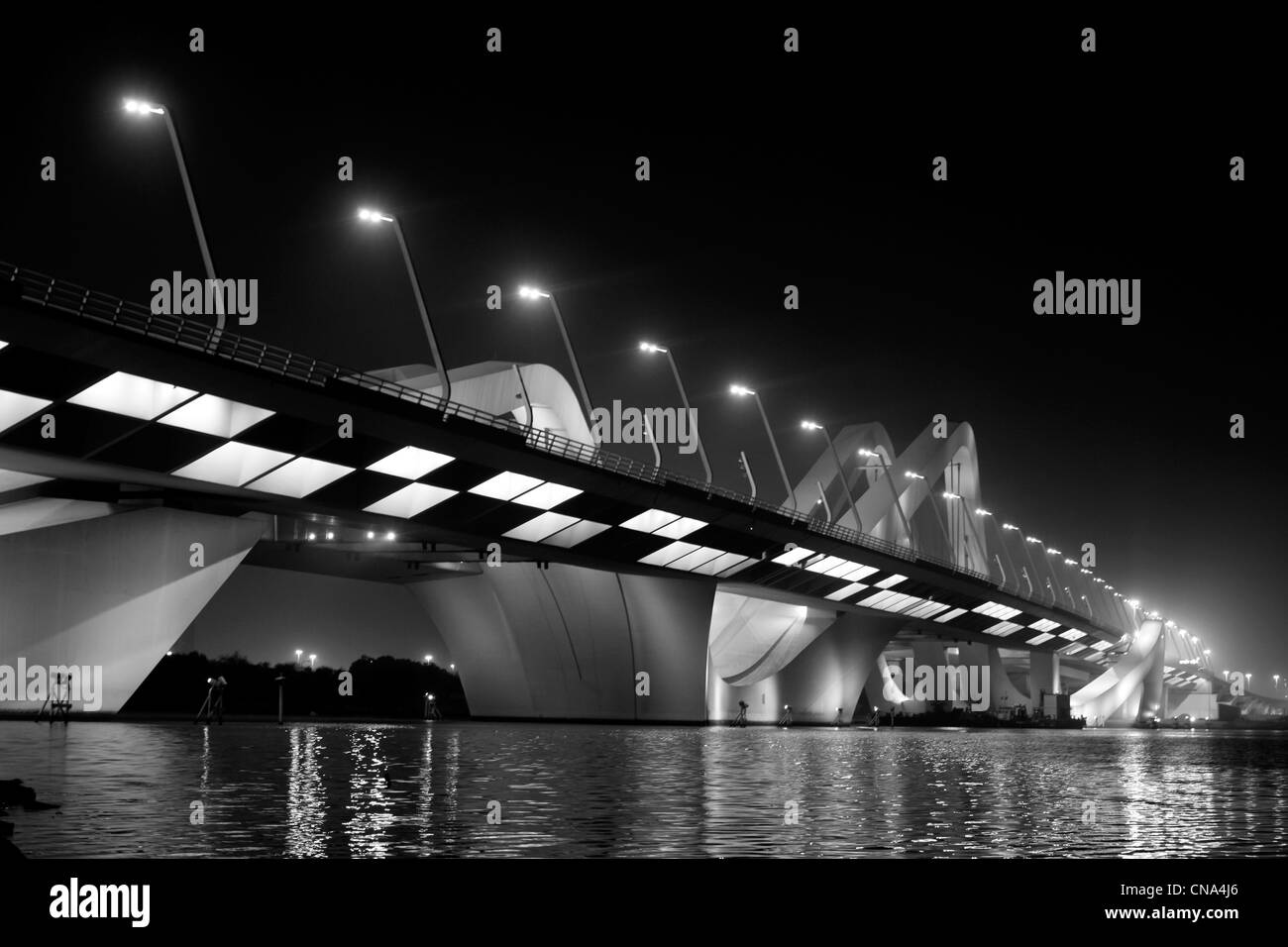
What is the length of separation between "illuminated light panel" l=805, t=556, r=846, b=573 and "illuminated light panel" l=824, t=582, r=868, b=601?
4.92 metres

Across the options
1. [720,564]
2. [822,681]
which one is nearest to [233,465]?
[720,564]

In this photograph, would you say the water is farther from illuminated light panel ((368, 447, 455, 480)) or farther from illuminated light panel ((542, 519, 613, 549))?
illuminated light panel ((542, 519, 613, 549))

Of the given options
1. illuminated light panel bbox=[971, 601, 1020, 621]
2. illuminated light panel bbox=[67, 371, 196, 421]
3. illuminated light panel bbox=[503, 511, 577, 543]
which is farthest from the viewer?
illuminated light panel bbox=[971, 601, 1020, 621]

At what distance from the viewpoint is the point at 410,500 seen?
→ 1794 inches

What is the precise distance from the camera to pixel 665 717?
67.3m

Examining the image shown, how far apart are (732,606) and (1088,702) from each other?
153 feet

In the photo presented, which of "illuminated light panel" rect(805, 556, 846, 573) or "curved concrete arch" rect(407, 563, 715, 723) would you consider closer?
"curved concrete arch" rect(407, 563, 715, 723)

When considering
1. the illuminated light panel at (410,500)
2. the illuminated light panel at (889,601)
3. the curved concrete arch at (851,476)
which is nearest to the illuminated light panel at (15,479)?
the illuminated light panel at (410,500)

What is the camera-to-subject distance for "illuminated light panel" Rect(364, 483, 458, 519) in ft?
Result: 147

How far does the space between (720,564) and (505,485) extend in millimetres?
18967

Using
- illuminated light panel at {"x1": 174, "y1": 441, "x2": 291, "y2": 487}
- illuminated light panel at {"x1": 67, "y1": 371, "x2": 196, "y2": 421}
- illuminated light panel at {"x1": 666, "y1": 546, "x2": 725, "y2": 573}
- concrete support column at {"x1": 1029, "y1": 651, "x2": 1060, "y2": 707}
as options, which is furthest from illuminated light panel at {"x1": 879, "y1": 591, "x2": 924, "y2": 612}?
illuminated light panel at {"x1": 67, "y1": 371, "x2": 196, "y2": 421}
